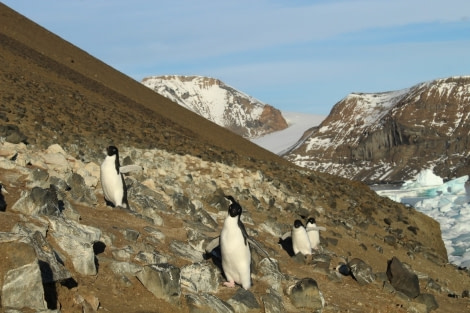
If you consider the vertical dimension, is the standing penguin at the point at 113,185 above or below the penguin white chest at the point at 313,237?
above

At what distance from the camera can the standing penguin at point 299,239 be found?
13.3m

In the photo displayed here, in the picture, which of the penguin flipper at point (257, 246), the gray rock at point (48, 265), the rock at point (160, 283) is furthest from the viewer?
the penguin flipper at point (257, 246)

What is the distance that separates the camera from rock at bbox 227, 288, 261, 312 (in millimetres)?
8891

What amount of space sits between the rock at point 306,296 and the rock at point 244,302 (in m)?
0.85

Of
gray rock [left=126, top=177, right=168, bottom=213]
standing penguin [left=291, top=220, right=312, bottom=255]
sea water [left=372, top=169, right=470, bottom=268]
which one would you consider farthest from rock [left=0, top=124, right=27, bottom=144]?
sea water [left=372, top=169, right=470, bottom=268]

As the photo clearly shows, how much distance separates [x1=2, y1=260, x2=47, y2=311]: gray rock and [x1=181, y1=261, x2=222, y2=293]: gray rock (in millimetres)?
2538

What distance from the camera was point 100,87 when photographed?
1409 inches

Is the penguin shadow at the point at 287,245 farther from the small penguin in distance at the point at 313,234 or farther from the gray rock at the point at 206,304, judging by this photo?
the gray rock at the point at 206,304

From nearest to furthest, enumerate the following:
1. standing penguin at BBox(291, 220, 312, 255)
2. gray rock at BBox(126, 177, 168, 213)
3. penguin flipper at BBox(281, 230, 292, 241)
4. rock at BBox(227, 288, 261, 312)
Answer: rock at BBox(227, 288, 261, 312) → gray rock at BBox(126, 177, 168, 213) → standing penguin at BBox(291, 220, 312, 255) → penguin flipper at BBox(281, 230, 292, 241)

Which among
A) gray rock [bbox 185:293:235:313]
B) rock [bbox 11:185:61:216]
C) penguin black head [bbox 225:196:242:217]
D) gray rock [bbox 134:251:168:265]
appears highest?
penguin black head [bbox 225:196:242:217]

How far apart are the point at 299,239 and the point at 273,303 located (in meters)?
4.24

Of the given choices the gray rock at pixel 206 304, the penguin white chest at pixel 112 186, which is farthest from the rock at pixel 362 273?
the penguin white chest at pixel 112 186

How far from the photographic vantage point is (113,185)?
12.0 meters

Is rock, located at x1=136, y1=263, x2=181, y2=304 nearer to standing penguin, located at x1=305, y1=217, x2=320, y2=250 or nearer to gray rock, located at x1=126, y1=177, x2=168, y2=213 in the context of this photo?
gray rock, located at x1=126, y1=177, x2=168, y2=213
